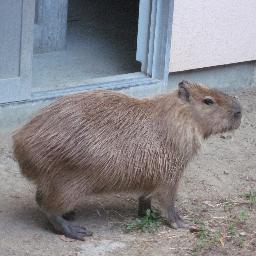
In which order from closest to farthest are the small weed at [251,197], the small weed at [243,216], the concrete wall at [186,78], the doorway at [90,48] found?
the small weed at [243,216]
the small weed at [251,197]
the concrete wall at [186,78]
the doorway at [90,48]

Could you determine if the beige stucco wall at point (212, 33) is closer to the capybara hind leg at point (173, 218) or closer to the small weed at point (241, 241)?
the capybara hind leg at point (173, 218)

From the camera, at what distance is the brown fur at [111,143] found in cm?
501

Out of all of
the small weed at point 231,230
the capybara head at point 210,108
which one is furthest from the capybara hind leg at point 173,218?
the capybara head at point 210,108

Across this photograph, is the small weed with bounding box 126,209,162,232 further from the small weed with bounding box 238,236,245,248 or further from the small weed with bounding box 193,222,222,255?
the small weed with bounding box 238,236,245,248

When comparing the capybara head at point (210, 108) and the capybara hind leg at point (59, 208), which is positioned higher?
the capybara head at point (210, 108)

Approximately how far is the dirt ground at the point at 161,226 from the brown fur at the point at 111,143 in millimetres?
236

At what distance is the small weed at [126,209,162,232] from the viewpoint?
5383mm

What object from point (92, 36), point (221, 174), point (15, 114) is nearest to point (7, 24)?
point (15, 114)

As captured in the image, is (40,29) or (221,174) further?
(40,29)

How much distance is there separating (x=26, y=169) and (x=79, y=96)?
1.77 feet

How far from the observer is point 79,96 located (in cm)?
522

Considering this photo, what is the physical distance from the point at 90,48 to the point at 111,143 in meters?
3.62

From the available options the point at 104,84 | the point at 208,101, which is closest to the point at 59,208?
the point at 208,101

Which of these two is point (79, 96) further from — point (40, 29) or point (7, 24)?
point (40, 29)
